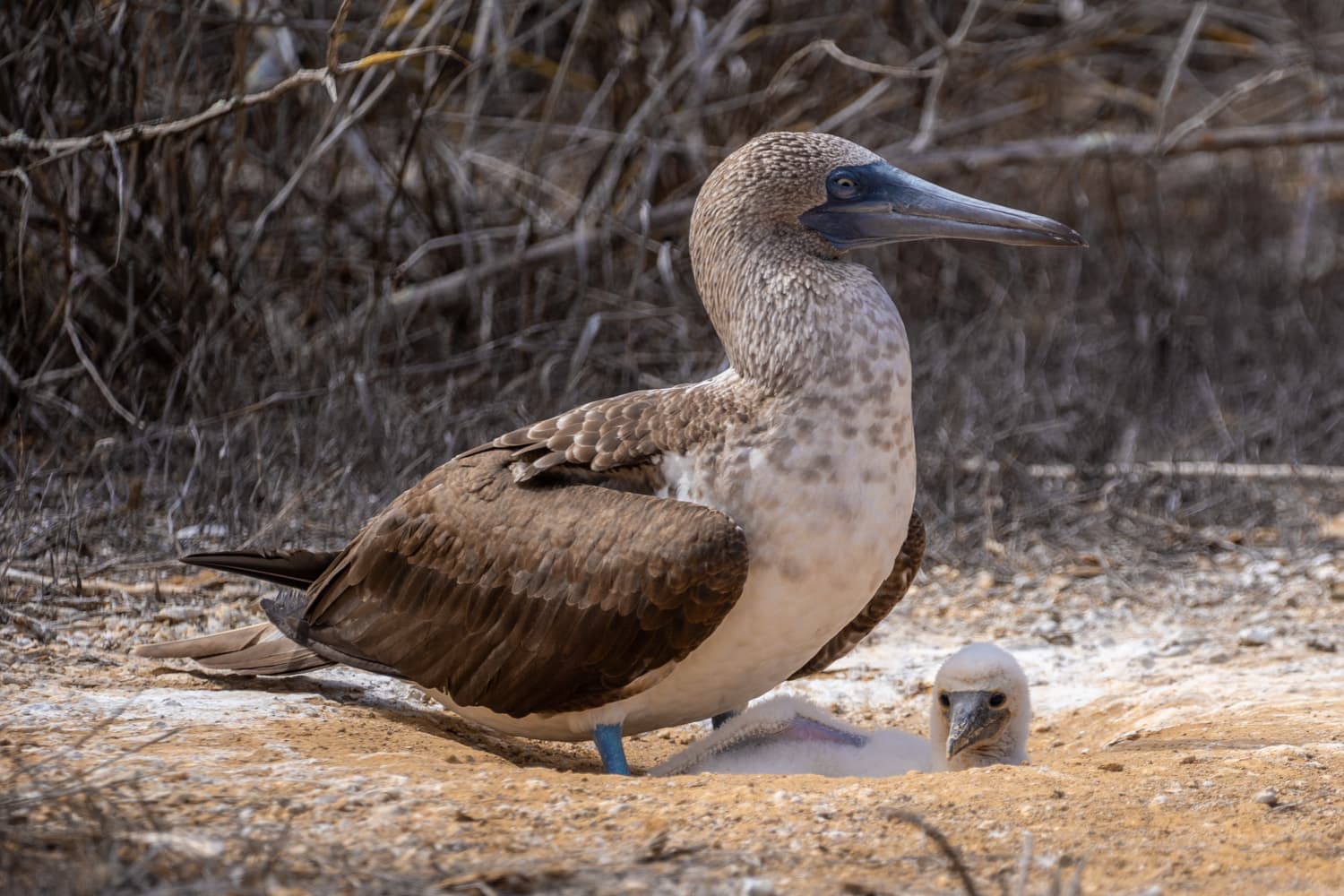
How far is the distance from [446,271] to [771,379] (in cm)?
351

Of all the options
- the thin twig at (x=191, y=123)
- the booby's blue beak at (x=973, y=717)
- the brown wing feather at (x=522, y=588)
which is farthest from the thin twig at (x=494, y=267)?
the booby's blue beak at (x=973, y=717)

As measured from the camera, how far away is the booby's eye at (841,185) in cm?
393

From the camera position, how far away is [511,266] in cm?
670

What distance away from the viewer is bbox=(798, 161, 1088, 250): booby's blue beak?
3891 millimetres

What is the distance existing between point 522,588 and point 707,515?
53cm

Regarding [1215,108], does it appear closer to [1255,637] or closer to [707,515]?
[1255,637]

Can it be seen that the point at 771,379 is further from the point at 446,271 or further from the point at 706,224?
the point at 446,271

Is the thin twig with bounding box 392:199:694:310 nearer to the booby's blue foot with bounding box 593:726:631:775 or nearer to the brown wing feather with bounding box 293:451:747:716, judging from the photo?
Answer: the brown wing feather with bounding box 293:451:747:716

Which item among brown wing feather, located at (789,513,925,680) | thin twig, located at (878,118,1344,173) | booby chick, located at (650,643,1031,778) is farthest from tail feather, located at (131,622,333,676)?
thin twig, located at (878,118,1344,173)

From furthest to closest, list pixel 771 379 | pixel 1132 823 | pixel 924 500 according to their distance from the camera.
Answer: pixel 924 500, pixel 771 379, pixel 1132 823

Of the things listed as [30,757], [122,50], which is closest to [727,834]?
[30,757]

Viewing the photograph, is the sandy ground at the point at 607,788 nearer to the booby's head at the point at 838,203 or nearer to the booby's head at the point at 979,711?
the booby's head at the point at 979,711

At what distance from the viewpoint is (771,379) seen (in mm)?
3703

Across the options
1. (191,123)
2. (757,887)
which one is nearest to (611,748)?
(757,887)
